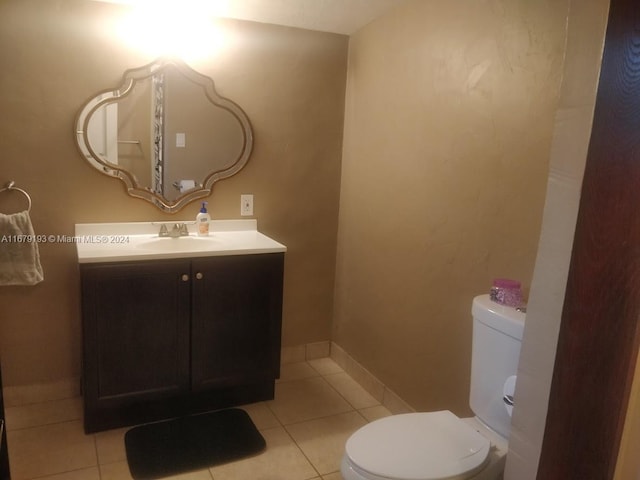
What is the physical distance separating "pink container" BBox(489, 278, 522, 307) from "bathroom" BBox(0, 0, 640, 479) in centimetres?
9

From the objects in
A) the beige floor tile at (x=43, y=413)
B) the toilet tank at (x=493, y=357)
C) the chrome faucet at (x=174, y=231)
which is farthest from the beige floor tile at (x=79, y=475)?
the toilet tank at (x=493, y=357)

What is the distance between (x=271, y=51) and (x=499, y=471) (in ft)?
7.31

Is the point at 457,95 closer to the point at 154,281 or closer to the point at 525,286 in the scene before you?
the point at 525,286

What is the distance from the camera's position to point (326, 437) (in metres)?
2.27

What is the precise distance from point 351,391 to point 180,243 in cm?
123

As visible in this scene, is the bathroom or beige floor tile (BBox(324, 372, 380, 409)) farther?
beige floor tile (BBox(324, 372, 380, 409))

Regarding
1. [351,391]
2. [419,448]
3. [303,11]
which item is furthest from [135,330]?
[303,11]

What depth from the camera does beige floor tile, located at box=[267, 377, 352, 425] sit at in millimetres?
2457

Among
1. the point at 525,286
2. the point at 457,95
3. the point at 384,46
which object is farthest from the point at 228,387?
the point at 384,46

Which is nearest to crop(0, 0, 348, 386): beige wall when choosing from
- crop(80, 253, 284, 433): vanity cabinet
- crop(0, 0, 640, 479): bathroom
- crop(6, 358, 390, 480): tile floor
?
crop(0, 0, 640, 479): bathroom

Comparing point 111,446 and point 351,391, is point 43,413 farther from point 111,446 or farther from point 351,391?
point 351,391

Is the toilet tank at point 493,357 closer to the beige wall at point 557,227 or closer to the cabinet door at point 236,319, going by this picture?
→ the beige wall at point 557,227

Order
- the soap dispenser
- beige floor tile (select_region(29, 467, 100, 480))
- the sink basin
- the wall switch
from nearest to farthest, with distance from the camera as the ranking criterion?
beige floor tile (select_region(29, 467, 100, 480)) < the sink basin < the soap dispenser < the wall switch

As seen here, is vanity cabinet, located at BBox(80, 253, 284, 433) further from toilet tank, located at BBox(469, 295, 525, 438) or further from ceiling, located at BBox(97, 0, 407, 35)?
ceiling, located at BBox(97, 0, 407, 35)
